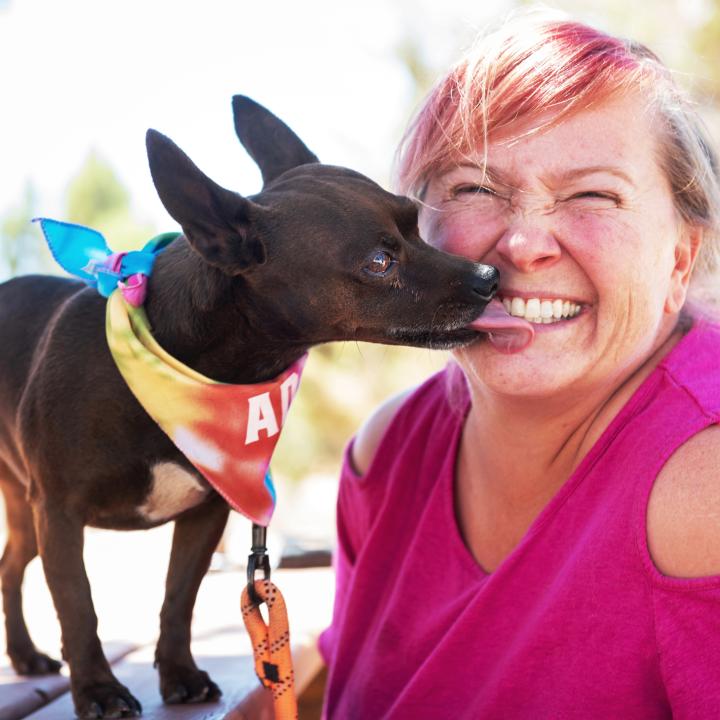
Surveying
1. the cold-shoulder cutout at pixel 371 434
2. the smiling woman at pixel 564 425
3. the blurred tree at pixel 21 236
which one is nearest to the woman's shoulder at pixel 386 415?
the cold-shoulder cutout at pixel 371 434

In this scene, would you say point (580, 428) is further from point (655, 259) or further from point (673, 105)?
point (673, 105)

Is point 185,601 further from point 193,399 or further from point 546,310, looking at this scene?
point 546,310

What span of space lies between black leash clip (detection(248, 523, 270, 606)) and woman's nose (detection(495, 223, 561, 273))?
2.24 feet

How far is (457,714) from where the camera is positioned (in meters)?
1.98

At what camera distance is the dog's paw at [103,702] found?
171 cm

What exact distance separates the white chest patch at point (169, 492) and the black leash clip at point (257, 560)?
4.7 inches

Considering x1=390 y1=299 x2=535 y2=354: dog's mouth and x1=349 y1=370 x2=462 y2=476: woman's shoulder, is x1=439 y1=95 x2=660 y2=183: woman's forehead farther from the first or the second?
x1=349 y1=370 x2=462 y2=476: woman's shoulder

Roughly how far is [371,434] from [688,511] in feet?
3.55

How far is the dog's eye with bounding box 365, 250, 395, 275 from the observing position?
6.48 ft

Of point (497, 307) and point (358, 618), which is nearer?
point (497, 307)

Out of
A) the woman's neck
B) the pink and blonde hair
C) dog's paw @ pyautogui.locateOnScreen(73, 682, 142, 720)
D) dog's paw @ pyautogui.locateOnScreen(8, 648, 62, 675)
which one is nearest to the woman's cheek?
the pink and blonde hair

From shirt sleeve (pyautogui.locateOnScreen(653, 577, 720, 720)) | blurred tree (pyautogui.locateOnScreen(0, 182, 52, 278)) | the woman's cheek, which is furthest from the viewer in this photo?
blurred tree (pyautogui.locateOnScreen(0, 182, 52, 278))

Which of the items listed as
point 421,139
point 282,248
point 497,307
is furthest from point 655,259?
point 282,248

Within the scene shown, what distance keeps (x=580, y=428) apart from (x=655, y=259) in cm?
39
